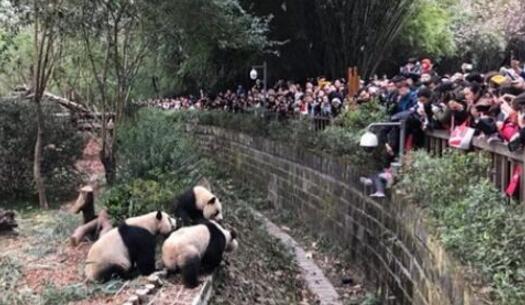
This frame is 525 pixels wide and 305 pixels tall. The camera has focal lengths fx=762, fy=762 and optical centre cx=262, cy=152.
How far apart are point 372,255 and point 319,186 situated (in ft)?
11.8

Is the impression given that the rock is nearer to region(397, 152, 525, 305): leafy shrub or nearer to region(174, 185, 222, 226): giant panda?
region(174, 185, 222, 226): giant panda

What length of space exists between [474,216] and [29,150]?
12.5 metres

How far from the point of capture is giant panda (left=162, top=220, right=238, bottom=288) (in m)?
7.45

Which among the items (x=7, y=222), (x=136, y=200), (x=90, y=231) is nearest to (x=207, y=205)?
(x=136, y=200)

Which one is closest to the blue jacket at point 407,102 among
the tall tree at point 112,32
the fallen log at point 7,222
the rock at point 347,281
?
the rock at point 347,281

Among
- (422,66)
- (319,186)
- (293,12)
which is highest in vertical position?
(293,12)

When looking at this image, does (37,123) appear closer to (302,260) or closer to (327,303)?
(302,260)

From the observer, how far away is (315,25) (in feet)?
63.4

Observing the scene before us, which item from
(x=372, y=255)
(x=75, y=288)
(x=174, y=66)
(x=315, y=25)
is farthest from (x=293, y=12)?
(x=75, y=288)

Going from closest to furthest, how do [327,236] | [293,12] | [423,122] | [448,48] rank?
[423,122], [327,236], [293,12], [448,48]

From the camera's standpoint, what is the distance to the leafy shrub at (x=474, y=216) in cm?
452

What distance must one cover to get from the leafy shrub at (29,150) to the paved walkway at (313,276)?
5299mm

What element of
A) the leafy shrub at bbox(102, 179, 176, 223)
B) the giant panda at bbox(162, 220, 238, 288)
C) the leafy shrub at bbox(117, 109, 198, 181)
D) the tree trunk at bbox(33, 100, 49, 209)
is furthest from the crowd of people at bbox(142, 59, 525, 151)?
the tree trunk at bbox(33, 100, 49, 209)

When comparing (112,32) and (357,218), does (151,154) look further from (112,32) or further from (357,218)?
(112,32)
